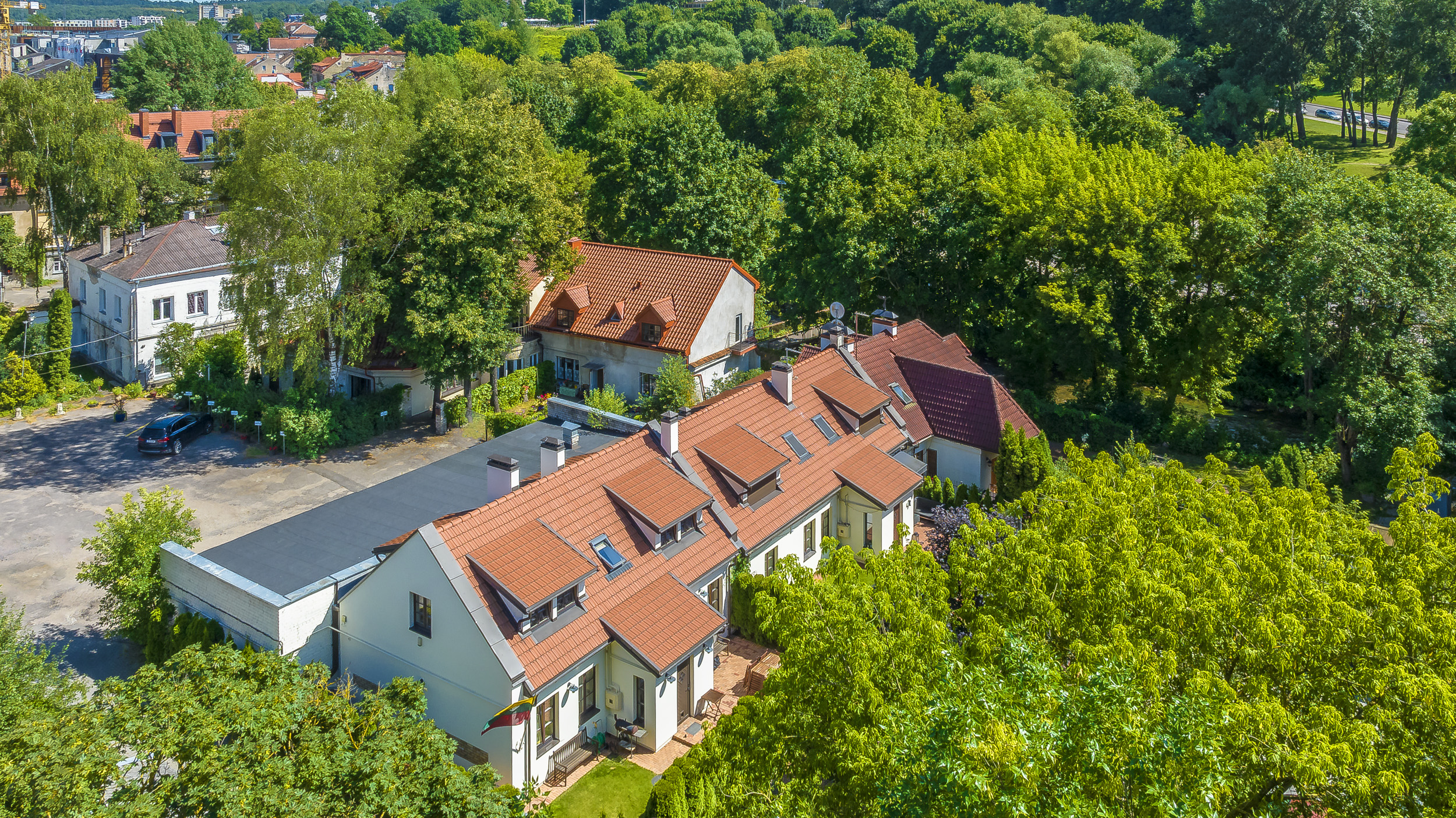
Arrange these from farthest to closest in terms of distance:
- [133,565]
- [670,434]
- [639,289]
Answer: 1. [639,289]
2. [670,434]
3. [133,565]

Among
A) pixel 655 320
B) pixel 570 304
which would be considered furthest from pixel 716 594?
pixel 570 304

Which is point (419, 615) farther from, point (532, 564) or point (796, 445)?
point (796, 445)

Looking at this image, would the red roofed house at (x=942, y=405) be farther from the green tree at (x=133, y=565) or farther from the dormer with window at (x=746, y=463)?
the green tree at (x=133, y=565)

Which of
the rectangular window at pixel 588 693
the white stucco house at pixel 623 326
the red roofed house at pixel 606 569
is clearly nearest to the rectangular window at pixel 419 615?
the red roofed house at pixel 606 569

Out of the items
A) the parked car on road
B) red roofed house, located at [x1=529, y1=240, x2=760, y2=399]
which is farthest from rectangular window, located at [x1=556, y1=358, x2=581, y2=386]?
the parked car on road

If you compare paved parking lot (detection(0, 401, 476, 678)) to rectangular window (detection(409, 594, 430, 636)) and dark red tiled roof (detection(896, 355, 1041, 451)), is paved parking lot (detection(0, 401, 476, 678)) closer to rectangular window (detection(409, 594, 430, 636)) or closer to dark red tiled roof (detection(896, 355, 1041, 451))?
rectangular window (detection(409, 594, 430, 636))

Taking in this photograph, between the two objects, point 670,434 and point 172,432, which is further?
point 172,432

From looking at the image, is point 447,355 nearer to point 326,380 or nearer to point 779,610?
point 326,380

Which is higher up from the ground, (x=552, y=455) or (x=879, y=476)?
(x=552, y=455)
